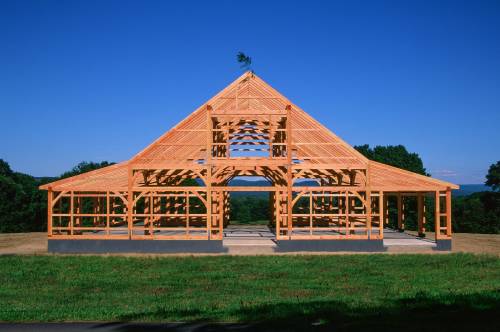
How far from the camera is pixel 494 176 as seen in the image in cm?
4616

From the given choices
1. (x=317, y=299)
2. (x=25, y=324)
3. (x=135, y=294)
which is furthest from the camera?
(x=135, y=294)

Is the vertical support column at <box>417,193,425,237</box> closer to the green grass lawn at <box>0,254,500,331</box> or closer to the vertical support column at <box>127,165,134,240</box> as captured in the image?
the green grass lawn at <box>0,254,500,331</box>

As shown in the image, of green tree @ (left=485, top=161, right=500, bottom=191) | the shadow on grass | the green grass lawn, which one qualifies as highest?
green tree @ (left=485, top=161, right=500, bottom=191)

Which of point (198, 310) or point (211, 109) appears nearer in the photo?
point (198, 310)

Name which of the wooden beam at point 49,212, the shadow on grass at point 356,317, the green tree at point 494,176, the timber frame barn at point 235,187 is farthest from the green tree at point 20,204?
the shadow on grass at point 356,317

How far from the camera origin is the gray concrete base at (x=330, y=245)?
20.4 m

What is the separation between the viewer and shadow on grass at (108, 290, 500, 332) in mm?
8047

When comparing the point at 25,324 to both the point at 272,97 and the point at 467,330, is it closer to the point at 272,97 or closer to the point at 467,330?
the point at 467,330

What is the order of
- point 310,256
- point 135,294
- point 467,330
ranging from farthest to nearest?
point 310,256 < point 135,294 < point 467,330

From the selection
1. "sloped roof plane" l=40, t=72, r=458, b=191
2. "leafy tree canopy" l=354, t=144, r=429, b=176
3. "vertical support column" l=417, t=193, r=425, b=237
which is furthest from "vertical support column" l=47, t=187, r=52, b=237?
"leafy tree canopy" l=354, t=144, r=429, b=176

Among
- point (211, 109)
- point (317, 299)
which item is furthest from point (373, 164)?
point (317, 299)

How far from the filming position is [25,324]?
28.3 ft

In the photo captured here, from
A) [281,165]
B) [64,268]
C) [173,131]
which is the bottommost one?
[64,268]

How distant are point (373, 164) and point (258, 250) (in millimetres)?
6273
